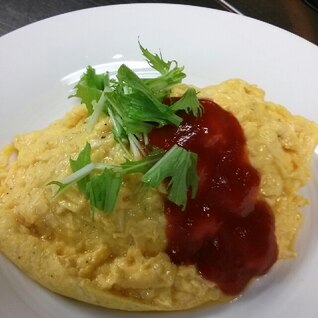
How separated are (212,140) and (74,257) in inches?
32.9

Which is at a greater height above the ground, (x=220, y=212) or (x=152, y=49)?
(x=152, y=49)

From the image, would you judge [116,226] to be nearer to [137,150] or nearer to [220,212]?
[137,150]

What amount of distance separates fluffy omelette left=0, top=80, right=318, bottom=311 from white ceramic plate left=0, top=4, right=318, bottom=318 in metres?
0.39

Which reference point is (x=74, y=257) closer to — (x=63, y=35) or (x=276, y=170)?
(x=276, y=170)

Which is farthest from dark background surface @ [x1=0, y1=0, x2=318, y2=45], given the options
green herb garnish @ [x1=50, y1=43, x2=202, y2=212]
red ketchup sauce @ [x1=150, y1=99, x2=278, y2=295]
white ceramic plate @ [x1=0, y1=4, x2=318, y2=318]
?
red ketchup sauce @ [x1=150, y1=99, x2=278, y2=295]

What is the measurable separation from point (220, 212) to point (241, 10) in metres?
2.74

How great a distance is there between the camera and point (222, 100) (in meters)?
2.56

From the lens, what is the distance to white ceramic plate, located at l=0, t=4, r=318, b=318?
302 cm

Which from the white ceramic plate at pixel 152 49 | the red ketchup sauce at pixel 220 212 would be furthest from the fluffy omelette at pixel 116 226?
the white ceramic plate at pixel 152 49

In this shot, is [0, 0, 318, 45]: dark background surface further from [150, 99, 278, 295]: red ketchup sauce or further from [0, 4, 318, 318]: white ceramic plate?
[150, 99, 278, 295]: red ketchup sauce

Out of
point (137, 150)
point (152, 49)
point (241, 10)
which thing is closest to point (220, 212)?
point (137, 150)

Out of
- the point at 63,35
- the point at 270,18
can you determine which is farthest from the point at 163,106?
the point at 270,18

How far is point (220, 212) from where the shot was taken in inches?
89.4

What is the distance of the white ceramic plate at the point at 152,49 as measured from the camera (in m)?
3.02
